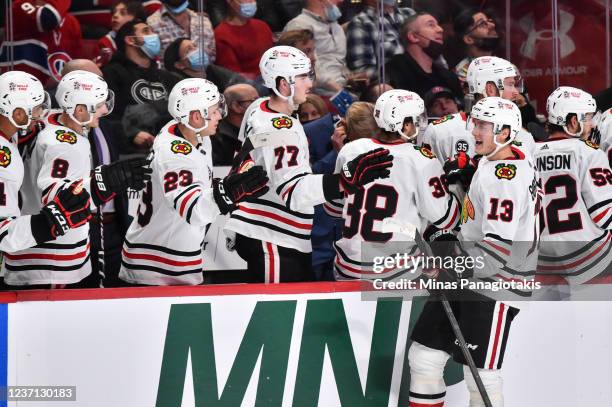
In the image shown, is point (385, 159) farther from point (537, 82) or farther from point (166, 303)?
point (537, 82)

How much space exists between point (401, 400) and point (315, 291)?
542mm

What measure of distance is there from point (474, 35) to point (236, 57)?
1343mm

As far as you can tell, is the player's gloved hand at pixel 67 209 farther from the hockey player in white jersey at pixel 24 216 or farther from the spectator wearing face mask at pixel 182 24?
the spectator wearing face mask at pixel 182 24

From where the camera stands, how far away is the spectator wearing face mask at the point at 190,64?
5.22 metres

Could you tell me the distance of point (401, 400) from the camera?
13.0 feet

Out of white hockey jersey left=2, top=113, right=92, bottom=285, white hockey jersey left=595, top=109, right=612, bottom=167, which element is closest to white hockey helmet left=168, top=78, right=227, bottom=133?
white hockey jersey left=2, top=113, right=92, bottom=285

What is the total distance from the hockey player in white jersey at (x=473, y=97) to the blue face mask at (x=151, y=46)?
1.39 meters

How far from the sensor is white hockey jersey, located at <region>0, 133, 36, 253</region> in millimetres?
3701

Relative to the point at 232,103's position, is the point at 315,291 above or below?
below

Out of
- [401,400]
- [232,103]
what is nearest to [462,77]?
[232,103]

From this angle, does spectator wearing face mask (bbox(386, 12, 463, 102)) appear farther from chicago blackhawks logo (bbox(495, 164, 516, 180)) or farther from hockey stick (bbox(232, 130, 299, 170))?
chicago blackhawks logo (bbox(495, 164, 516, 180))

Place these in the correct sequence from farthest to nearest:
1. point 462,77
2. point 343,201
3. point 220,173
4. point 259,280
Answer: point 462,77, point 220,173, point 343,201, point 259,280

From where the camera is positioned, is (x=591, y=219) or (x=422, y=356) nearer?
(x=422, y=356)

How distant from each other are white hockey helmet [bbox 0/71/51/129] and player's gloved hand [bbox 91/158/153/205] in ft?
1.55
